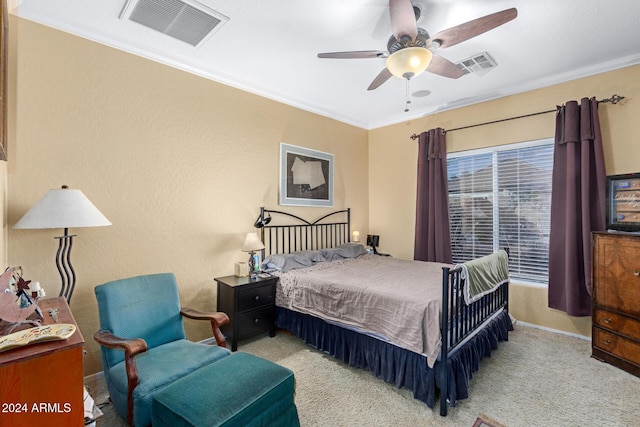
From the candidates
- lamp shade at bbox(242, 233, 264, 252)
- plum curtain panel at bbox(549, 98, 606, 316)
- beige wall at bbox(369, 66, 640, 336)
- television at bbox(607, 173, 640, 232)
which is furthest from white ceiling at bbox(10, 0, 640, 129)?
lamp shade at bbox(242, 233, 264, 252)

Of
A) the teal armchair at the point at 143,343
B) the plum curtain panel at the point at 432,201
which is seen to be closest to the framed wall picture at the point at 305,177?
the plum curtain panel at the point at 432,201

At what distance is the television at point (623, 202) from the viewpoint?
2.60 meters

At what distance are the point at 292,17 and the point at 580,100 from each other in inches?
124

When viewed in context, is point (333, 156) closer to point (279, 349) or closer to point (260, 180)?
point (260, 180)

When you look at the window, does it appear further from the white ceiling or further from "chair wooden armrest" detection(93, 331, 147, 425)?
"chair wooden armrest" detection(93, 331, 147, 425)

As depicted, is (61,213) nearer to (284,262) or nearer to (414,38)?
(284,262)

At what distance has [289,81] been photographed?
11.2ft

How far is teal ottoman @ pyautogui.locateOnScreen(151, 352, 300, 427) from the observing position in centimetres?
134

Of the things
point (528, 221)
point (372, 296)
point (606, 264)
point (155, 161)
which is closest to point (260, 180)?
point (155, 161)

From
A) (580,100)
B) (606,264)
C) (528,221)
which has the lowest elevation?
(606,264)

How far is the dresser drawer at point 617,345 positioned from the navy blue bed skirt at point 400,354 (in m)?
0.71

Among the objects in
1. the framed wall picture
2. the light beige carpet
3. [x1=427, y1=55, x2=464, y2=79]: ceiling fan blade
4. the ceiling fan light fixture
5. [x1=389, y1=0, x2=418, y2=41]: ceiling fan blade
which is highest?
[x1=389, y1=0, x2=418, y2=41]: ceiling fan blade

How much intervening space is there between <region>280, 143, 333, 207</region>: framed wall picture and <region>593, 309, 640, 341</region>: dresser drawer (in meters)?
3.18

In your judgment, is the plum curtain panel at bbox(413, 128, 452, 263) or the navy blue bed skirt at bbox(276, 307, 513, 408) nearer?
the navy blue bed skirt at bbox(276, 307, 513, 408)
